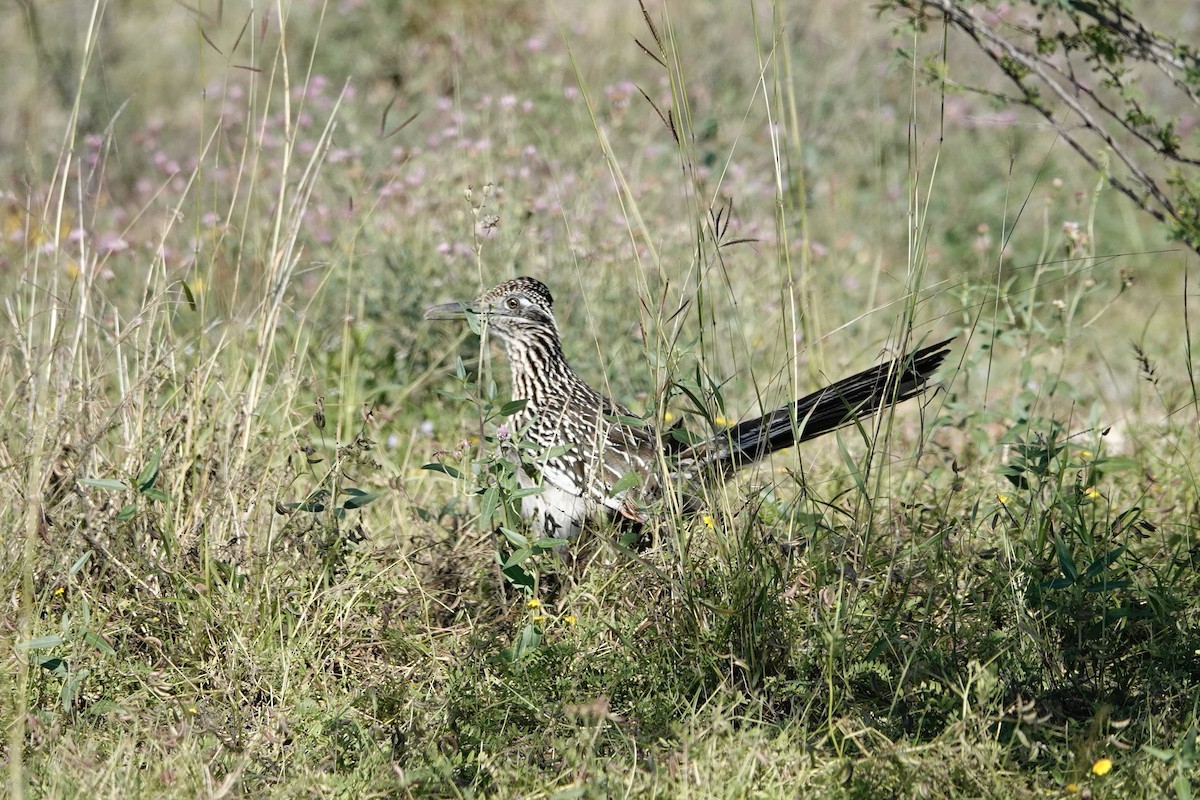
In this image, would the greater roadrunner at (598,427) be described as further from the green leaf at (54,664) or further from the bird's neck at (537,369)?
the green leaf at (54,664)

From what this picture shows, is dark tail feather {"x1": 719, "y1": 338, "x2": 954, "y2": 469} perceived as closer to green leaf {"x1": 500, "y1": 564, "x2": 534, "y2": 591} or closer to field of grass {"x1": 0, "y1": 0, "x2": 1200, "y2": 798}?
field of grass {"x1": 0, "y1": 0, "x2": 1200, "y2": 798}

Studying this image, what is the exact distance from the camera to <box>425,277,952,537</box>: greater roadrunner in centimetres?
338

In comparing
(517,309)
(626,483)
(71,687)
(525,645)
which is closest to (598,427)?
(626,483)

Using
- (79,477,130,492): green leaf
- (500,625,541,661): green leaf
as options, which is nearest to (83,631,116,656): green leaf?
(79,477,130,492): green leaf

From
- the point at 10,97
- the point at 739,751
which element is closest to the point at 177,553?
the point at 739,751

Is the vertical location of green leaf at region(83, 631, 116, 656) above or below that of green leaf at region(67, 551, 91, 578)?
below

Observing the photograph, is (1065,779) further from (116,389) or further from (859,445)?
(116,389)

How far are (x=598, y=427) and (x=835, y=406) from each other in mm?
688

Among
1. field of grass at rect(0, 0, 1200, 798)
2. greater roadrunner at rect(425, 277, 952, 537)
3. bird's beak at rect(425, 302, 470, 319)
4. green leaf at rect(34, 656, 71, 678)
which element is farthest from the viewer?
bird's beak at rect(425, 302, 470, 319)

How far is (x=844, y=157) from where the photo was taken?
318 inches

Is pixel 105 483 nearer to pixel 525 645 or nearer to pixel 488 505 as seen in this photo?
pixel 488 505

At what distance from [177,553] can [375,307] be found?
210 cm

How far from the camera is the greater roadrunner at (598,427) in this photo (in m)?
3.38

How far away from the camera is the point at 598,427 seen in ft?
11.7
